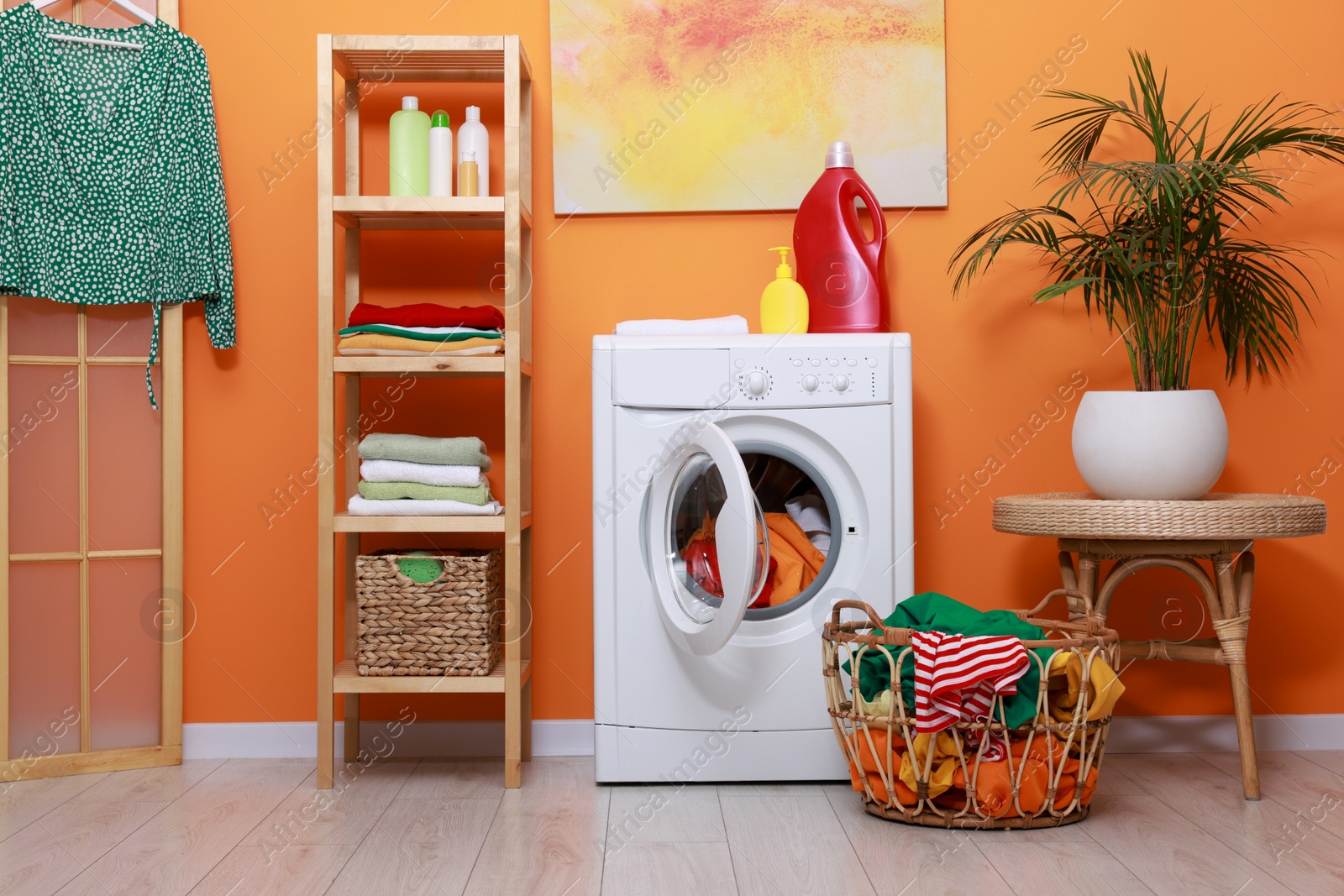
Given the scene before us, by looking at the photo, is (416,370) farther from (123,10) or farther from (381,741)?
(123,10)

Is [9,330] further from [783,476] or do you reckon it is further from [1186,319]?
[1186,319]

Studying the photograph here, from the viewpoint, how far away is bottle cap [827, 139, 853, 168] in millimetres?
2115

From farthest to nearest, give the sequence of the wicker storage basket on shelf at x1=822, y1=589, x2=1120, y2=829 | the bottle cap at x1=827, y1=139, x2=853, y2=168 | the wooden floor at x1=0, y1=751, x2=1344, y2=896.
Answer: the bottle cap at x1=827, y1=139, x2=853, y2=168
the wicker storage basket on shelf at x1=822, y1=589, x2=1120, y2=829
the wooden floor at x1=0, y1=751, x2=1344, y2=896

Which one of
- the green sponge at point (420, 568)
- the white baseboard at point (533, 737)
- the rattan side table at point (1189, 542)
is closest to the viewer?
the rattan side table at point (1189, 542)

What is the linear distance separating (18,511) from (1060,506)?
2087 mm

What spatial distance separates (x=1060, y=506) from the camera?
1820 mm

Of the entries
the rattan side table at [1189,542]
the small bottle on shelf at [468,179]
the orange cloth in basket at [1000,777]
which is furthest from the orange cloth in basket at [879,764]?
the small bottle on shelf at [468,179]

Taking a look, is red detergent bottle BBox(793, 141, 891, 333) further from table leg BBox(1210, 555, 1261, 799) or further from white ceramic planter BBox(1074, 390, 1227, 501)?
table leg BBox(1210, 555, 1261, 799)

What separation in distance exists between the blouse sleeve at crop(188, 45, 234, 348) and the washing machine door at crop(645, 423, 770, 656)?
3.49 feet

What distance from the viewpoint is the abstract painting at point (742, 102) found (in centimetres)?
224

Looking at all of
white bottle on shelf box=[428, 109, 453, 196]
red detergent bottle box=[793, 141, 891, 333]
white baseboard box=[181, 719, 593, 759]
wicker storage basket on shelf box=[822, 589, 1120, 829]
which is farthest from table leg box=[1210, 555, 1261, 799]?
white bottle on shelf box=[428, 109, 453, 196]

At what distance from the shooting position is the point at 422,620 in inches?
78.0

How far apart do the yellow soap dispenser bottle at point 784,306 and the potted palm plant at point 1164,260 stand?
363 mm

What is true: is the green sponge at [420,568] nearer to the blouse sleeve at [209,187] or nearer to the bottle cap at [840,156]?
the blouse sleeve at [209,187]
